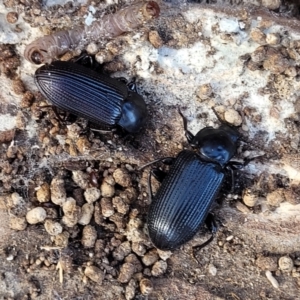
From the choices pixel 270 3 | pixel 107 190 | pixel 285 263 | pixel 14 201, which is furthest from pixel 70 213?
pixel 270 3

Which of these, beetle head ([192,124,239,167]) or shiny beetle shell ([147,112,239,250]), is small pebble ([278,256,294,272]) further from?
beetle head ([192,124,239,167])

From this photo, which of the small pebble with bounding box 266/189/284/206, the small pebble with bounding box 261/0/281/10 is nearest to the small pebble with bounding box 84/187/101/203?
the small pebble with bounding box 266/189/284/206

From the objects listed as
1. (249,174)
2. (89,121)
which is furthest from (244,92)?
(89,121)

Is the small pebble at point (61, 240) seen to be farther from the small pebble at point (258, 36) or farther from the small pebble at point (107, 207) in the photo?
the small pebble at point (258, 36)

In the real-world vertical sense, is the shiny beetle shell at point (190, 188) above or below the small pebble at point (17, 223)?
above

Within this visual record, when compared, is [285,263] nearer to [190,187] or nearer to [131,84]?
[190,187]

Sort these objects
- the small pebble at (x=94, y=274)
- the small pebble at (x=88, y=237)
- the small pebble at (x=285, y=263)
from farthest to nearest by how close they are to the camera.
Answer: the small pebble at (x=285, y=263)
the small pebble at (x=88, y=237)
the small pebble at (x=94, y=274)

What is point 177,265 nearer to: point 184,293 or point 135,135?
point 184,293

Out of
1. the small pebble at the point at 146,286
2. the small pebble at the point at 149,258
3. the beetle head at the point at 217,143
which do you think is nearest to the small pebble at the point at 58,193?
the small pebble at the point at 149,258
